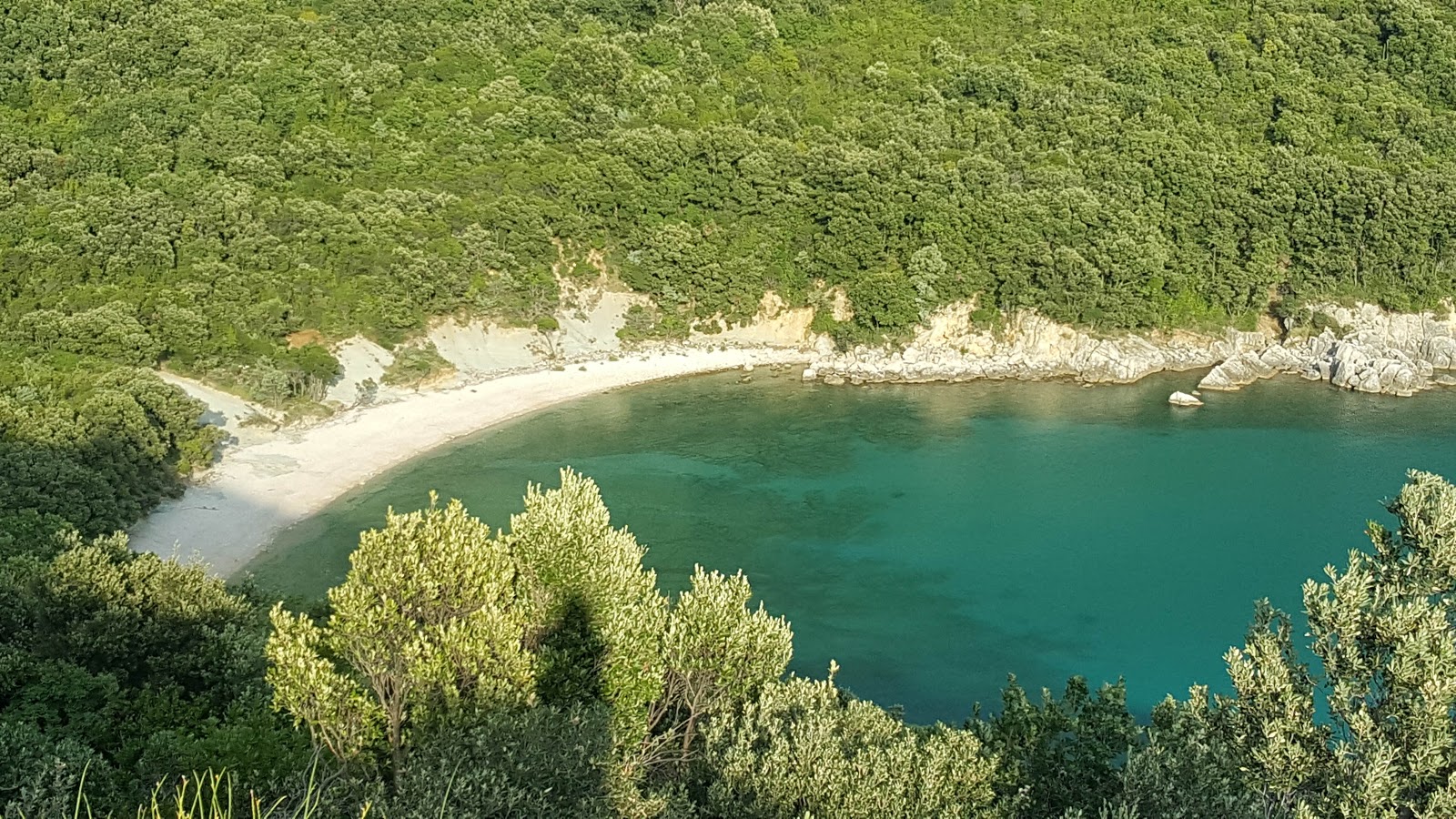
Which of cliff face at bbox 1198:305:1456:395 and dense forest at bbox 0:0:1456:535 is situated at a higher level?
dense forest at bbox 0:0:1456:535

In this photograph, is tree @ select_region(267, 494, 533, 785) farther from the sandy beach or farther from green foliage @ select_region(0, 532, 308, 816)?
the sandy beach

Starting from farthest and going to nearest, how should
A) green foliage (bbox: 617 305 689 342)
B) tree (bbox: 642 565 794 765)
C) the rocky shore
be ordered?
1. green foliage (bbox: 617 305 689 342)
2. the rocky shore
3. tree (bbox: 642 565 794 765)

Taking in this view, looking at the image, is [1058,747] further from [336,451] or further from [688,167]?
[688,167]

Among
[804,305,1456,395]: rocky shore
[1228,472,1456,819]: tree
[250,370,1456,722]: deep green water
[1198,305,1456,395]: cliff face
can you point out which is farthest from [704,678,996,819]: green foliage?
[1198,305,1456,395]: cliff face

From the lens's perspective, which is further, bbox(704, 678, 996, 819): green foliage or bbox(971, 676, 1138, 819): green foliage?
bbox(971, 676, 1138, 819): green foliage

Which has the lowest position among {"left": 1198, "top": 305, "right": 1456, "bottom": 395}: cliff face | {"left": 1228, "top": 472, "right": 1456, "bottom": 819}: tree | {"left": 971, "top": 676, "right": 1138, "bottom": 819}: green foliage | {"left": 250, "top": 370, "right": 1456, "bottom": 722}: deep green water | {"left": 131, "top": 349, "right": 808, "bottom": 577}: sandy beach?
{"left": 250, "top": 370, "right": 1456, "bottom": 722}: deep green water

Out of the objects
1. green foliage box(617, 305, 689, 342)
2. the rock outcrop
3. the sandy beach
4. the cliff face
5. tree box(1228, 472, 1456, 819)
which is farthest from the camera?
green foliage box(617, 305, 689, 342)

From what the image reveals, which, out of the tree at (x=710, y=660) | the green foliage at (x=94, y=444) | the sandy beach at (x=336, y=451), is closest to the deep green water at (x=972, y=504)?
the sandy beach at (x=336, y=451)
